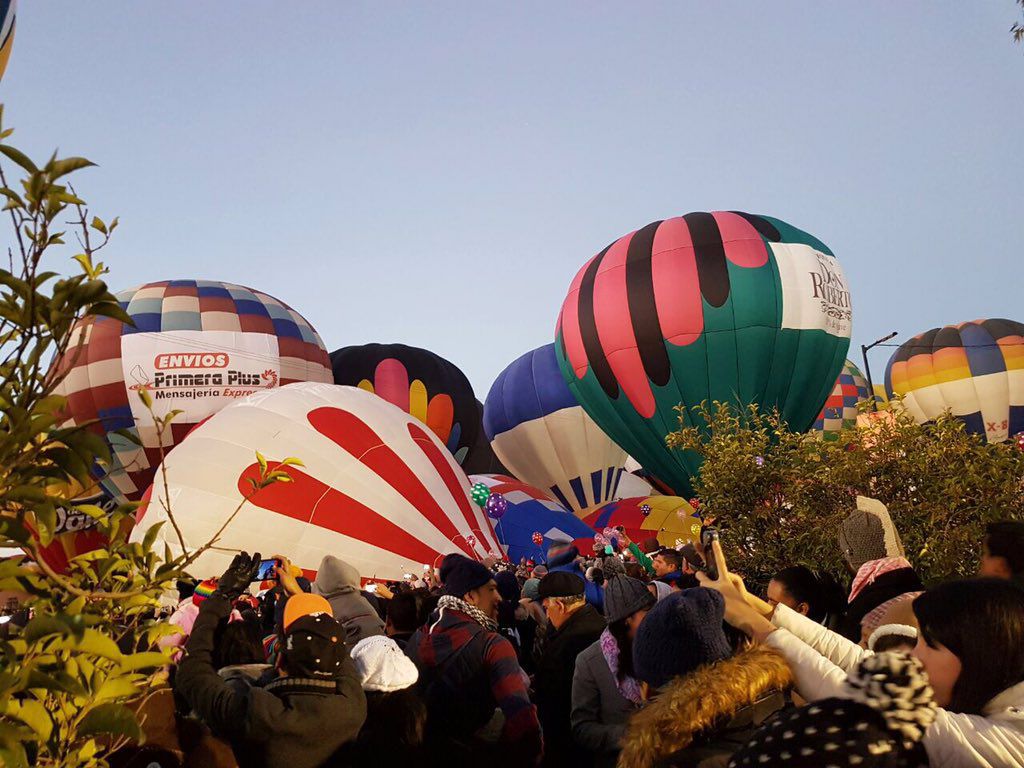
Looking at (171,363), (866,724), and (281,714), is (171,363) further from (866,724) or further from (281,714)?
(866,724)

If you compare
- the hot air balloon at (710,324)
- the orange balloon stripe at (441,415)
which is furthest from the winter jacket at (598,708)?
the orange balloon stripe at (441,415)

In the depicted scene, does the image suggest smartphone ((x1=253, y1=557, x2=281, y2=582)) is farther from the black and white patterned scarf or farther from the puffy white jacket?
the black and white patterned scarf

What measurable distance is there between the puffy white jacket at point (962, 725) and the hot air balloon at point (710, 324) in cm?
1849

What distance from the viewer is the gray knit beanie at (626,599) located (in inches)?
157

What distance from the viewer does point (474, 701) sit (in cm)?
393

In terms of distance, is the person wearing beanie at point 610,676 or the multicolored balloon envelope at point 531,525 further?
the multicolored balloon envelope at point 531,525

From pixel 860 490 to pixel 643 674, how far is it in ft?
24.2

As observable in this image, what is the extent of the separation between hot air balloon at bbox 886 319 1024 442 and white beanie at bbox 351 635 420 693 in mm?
35605

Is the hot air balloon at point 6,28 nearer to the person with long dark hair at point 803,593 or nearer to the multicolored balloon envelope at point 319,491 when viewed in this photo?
the person with long dark hair at point 803,593

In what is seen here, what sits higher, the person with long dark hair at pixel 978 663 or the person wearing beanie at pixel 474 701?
the person with long dark hair at pixel 978 663

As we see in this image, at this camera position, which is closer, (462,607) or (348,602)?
(462,607)

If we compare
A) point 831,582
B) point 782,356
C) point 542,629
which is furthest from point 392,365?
point 831,582

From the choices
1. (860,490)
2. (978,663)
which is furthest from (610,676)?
(860,490)

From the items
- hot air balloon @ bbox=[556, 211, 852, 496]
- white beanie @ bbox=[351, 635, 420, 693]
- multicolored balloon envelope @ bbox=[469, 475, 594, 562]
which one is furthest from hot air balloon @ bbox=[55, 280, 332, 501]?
white beanie @ bbox=[351, 635, 420, 693]
